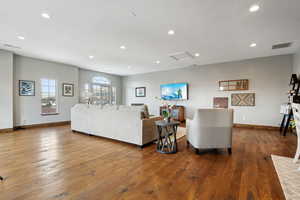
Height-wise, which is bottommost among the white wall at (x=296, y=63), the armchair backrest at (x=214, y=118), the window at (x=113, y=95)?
the armchair backrest at (x=214, y=118)

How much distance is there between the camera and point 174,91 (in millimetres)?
7289

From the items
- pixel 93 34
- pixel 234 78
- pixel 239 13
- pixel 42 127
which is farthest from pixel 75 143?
pixel 234 78

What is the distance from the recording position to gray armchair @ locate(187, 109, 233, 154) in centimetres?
277

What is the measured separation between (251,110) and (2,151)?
25.1ft

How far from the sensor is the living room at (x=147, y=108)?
1.91 metres

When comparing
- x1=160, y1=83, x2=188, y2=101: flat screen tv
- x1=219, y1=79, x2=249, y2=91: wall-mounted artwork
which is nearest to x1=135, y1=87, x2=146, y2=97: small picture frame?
x1=160, y1=83, x2=188, y2=101: flat screen tv

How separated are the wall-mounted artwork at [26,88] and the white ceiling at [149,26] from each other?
4.09 ft

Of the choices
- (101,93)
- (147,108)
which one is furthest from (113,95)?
(147,108)

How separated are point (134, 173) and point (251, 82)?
226 inches

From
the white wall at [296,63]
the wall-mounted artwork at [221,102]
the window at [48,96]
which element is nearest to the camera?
the white wall at [296,63]

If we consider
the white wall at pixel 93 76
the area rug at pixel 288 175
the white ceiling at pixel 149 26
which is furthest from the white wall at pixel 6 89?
the area rug at pixel 288 175

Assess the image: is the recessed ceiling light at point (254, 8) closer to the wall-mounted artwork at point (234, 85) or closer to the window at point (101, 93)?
the wall-mounted artwork at point (234, 85)

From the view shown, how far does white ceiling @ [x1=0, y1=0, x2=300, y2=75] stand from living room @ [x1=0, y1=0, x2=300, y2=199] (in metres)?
0.02

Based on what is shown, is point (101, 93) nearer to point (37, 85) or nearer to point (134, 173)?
point (37, 85)
